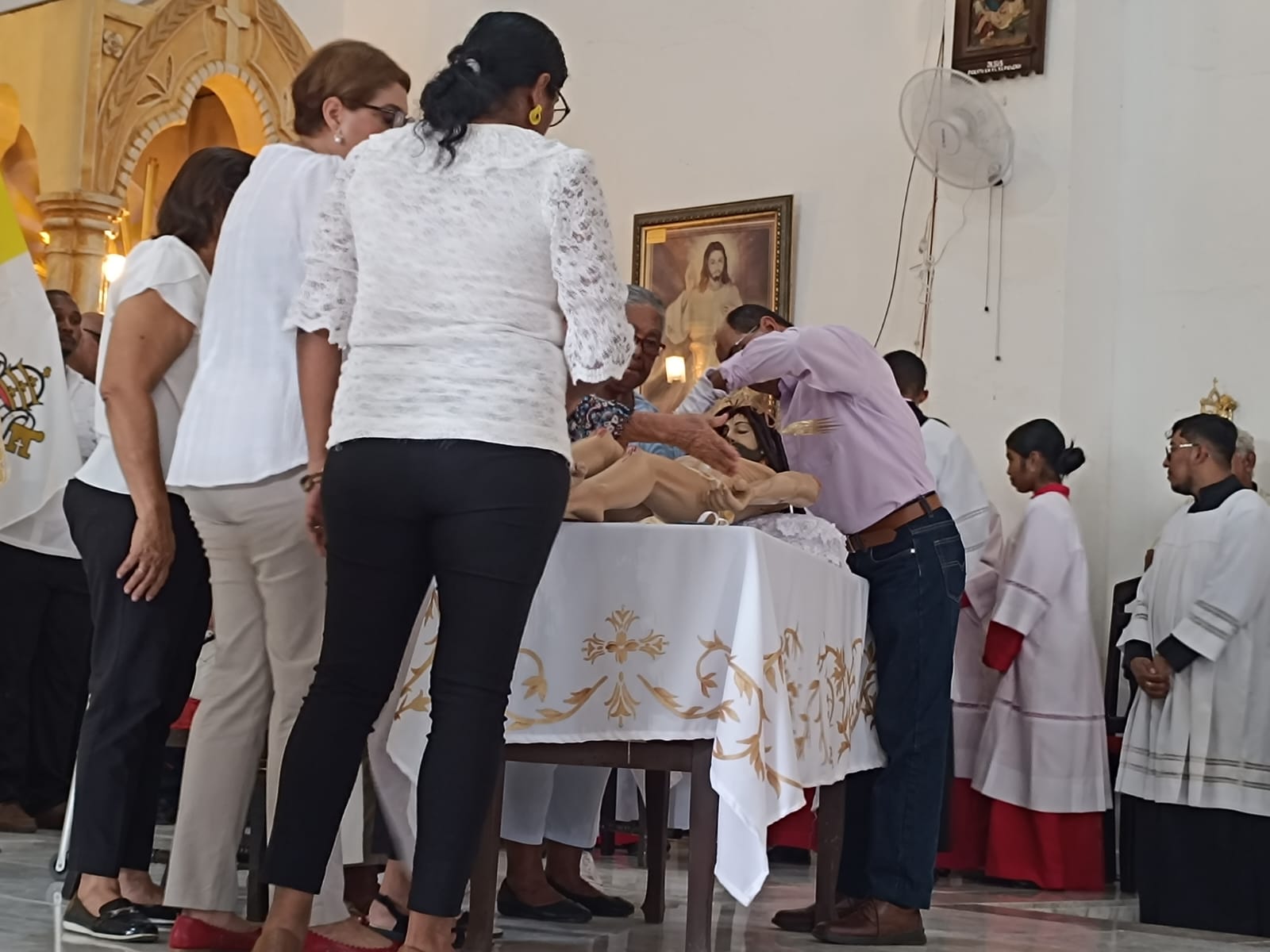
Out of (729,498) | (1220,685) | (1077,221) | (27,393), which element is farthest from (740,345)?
(1077,221)

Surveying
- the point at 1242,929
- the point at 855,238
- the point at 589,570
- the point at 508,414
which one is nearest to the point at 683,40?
the point at 855,238

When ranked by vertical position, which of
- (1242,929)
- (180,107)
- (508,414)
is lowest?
(1242,929)

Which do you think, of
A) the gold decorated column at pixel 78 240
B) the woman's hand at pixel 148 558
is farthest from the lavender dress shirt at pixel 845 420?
the gold decorated column at pixel 78 240

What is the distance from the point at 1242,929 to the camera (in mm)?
5414

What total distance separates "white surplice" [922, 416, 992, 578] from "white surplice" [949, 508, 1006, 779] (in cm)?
26

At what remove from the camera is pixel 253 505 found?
2838 mm

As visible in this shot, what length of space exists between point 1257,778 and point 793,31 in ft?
14.5

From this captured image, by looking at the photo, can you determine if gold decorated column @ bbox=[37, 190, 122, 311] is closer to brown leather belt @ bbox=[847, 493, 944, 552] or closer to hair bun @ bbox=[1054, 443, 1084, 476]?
hair bun @ bbox=[1054, 443, 1084, 476]

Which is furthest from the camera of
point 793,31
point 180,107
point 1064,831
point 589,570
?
point 180,107

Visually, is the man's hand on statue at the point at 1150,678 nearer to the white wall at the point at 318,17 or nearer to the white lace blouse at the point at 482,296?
the white lace blouse at the point at 482,296

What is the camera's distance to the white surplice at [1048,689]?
628cm

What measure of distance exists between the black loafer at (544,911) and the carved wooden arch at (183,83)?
6.22 meters

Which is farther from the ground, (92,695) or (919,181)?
(919,181)

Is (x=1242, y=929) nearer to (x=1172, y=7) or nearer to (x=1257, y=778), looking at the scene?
(x=1257, y=778)
